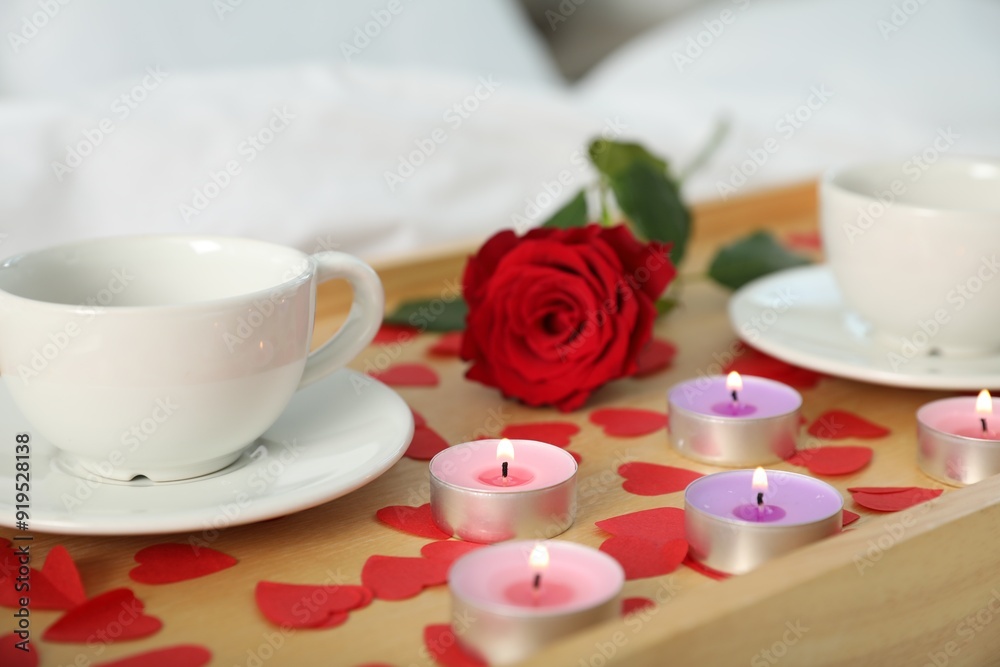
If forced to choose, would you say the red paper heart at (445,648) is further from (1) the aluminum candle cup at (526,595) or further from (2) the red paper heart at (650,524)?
(2) the red paper heart at (650,524)

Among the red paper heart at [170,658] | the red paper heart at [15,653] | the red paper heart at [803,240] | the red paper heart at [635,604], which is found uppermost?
the red paper heart at [803,240]

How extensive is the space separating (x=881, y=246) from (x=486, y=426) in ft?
Result: 0.96

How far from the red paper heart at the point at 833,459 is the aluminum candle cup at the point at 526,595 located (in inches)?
9.0

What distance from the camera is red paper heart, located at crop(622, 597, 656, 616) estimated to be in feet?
1.54

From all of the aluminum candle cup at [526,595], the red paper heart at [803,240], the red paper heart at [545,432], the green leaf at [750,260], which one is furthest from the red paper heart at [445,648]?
the red paper heart at [803,240]

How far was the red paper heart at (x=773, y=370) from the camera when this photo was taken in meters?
0.77

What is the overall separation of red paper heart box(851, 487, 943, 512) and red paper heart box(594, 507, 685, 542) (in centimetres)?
10

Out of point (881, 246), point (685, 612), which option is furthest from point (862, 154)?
point (685, 612)

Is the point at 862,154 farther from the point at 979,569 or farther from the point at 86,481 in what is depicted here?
the point at 86,481

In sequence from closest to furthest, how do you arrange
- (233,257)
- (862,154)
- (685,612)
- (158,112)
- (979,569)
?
(685,612)
(979,569)
(233,257)
(158,112)
(862,154)

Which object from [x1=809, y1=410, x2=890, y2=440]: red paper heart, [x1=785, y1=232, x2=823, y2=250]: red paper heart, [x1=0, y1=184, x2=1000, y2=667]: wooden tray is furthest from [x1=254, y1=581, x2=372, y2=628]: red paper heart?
[x1=785, y1=232, x2=823, y2=250]: red paper heart

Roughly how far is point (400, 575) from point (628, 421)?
0.25 metres

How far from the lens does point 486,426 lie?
2.29ft

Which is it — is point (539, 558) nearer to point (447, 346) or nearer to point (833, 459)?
point (833, 459)
